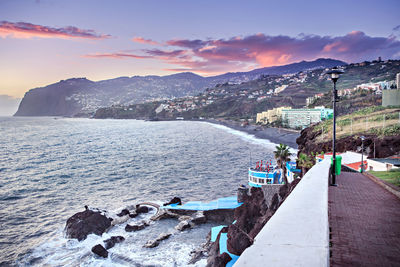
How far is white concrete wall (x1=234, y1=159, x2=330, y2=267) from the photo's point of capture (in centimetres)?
205

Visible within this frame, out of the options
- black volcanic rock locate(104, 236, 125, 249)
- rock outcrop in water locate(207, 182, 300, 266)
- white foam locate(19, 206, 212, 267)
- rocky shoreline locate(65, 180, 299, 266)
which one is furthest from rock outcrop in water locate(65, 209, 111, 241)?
rock outcrop in water locate(207, 182, 300, 266)

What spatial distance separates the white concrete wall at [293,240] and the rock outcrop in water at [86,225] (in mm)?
17485

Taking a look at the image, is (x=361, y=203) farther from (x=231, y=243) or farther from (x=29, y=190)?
(x=29, y=190)

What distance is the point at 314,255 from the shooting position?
2.14m

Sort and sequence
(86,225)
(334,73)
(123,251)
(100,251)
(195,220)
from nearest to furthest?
(334,73), (100,251), (123,251), (86,225), (195,220)

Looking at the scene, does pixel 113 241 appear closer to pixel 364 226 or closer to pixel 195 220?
pixel 195 220

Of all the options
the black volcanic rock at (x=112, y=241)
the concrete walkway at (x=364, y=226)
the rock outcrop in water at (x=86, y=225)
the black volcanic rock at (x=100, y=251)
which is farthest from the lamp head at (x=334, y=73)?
the rock outcrop in water at (x=86, y=225)

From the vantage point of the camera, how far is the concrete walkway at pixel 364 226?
10.4 ft

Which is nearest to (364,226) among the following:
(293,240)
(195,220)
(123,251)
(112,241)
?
(293,240)

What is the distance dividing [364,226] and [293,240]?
2703mm

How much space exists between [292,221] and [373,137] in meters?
24.4

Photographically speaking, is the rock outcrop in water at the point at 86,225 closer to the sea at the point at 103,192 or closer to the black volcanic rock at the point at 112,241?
the sea at the point at 103,192

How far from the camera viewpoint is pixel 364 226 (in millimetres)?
4309

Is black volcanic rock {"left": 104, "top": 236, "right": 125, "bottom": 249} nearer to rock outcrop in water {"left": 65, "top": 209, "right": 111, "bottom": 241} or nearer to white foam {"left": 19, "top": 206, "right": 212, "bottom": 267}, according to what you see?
white foam {"left": 19, "top": 206, "right": 212, "bottom": 267}
